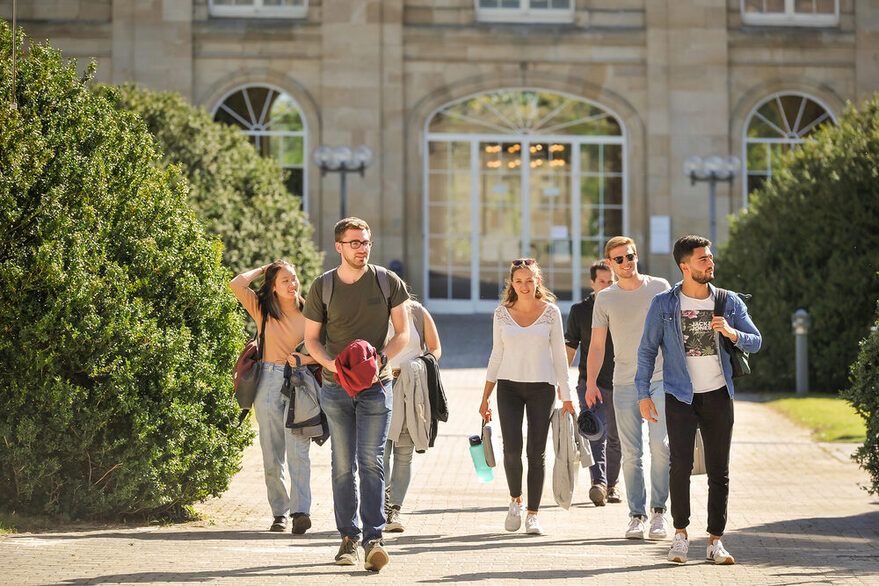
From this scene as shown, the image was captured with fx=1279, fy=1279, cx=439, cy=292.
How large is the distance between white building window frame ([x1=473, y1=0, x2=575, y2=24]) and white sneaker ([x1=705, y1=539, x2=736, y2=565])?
20155 millimetres

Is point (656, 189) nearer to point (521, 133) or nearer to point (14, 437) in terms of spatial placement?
point (521, 133)

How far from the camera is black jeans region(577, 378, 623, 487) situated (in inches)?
Result: 381

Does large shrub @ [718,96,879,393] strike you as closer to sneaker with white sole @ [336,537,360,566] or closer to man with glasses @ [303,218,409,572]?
man with glasses @ [303,218,409,572]

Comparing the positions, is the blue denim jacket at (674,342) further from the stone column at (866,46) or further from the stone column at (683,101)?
the stone column at (866,46)

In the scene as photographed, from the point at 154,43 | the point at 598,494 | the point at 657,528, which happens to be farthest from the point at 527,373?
the point at 154,43

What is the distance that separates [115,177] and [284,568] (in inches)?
119

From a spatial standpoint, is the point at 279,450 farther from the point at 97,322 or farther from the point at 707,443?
the point at 707,443

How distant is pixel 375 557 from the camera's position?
6.69 m

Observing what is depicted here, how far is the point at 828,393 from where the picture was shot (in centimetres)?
1744

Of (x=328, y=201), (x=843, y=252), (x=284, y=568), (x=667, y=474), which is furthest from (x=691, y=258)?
(x=328, y=201)

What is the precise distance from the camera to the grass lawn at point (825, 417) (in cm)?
1368

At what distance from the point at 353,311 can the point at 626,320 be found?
7.02 ft

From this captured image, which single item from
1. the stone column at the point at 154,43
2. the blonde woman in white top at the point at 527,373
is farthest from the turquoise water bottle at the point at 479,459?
the stone column at the point at 154,43

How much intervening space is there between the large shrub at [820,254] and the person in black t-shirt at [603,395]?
8.19 metres
